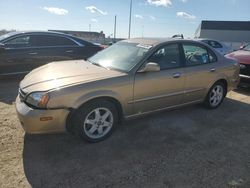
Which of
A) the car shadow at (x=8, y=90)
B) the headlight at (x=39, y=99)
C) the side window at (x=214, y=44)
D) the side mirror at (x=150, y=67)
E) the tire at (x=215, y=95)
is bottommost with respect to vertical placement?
the car shadow at (x=8, y=90)

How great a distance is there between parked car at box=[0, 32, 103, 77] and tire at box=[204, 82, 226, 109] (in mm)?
4237

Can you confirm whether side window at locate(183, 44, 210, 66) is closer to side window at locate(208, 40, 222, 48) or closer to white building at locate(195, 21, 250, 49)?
side window at locate(208, 40, 222, 48)

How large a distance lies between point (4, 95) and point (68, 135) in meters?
2.73

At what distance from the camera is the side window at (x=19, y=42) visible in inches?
267

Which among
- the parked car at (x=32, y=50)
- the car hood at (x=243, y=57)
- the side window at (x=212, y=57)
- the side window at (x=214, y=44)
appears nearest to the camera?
the side window at (x=212, y=57)

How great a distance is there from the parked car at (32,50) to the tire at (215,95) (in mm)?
4237

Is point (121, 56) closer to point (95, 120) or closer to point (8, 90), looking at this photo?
point (95, 120)

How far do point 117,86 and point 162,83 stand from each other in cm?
93

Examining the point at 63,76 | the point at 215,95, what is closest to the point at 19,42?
the point at 63,76

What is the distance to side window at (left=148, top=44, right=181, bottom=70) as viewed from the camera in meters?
4.29

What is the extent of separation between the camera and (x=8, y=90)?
626 cm

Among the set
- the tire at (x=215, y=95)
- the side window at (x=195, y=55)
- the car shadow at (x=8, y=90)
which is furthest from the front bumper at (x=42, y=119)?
the tire at (x=215, y=95)

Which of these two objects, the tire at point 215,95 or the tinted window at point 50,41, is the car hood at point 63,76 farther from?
the tinted window at point 50,41

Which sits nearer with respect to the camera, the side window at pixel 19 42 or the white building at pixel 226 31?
the side window at pixel 19 42
